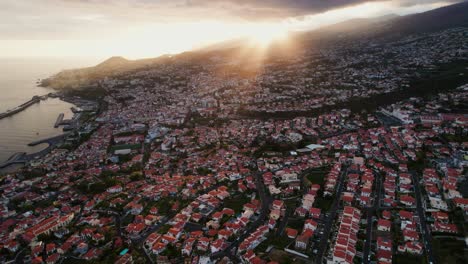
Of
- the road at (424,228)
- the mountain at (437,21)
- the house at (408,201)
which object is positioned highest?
the mountain at (437,21)

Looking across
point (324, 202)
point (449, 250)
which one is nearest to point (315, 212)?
point (324, 202)

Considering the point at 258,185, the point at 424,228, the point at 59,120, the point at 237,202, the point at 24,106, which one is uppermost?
the point at 24,106

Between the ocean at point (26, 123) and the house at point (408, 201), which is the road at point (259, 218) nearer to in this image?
the house at point (408, 201)

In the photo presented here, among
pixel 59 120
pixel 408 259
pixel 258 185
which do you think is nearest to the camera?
pixel 408 259

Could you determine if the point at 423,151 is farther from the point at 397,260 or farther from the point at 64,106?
the point at 64,106

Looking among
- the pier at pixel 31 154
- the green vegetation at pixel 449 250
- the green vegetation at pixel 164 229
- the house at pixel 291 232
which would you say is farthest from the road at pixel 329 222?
the pier at pixel 31 154

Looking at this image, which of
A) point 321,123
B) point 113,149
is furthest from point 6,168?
point 321,123

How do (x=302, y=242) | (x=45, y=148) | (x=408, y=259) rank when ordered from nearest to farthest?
(x=408, y=259)
(x=302, y=242)
(x=45, y=148)

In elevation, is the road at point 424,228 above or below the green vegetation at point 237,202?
below

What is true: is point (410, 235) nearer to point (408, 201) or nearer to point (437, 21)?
point (408, 201)
